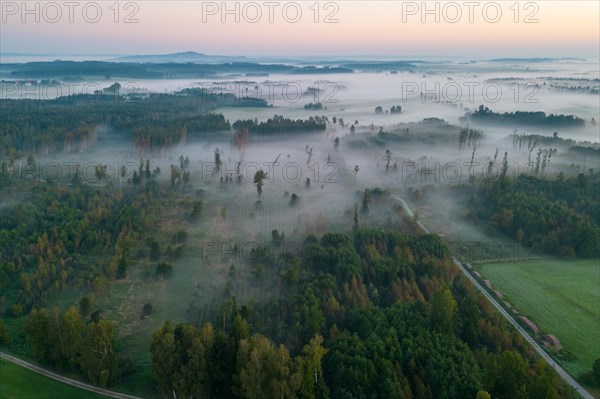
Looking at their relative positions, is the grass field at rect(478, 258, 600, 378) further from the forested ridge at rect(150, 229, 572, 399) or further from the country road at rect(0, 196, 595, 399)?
the forested ridge at rect(150, 229, 572, 399)

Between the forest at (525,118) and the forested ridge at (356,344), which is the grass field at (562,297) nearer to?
the forested ridge at (356,344)

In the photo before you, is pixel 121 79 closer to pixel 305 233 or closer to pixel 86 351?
pixel 305 233

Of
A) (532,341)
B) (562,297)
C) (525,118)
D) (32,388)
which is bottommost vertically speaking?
(532,341)

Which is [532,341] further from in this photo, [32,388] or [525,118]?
[525,118]

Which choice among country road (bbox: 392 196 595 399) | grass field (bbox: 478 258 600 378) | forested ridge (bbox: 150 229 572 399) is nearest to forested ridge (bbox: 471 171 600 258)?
grass field (bbox: 478 258 600 378)

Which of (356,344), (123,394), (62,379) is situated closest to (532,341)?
(356,344)

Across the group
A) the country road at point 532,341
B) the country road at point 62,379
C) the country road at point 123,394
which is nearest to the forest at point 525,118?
the country road at point 532,341
